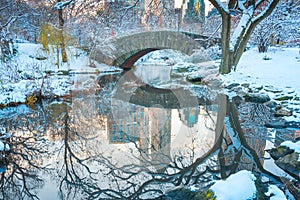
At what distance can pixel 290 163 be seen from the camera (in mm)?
3252

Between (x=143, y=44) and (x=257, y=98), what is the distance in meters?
7.64

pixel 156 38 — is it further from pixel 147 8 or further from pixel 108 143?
pixel 108 143

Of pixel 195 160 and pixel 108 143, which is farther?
pixel 108 143

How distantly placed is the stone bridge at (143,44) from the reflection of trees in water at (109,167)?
8.15 m

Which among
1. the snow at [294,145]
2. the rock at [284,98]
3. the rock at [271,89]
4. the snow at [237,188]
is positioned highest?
the rock at [271,89]

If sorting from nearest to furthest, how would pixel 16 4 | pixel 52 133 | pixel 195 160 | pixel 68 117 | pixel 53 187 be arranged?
pixel 53 187, pixel 195 160, pixel 52 133, pixel 68 117, pixel 16 4

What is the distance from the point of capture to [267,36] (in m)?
12.6

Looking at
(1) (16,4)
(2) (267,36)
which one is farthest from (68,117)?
(1) (16,4)

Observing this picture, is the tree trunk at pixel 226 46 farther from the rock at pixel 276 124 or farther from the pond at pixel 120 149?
the rock at pixel 276 124

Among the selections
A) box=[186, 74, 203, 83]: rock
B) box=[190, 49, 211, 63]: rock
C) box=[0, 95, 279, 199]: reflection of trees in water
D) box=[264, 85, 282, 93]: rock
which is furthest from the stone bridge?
box=[0, 95, 279, 199]: reflection of trees in water

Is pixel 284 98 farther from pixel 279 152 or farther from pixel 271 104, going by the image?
pixel 279 152

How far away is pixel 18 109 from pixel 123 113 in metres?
2.71

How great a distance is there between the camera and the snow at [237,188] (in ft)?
6.99

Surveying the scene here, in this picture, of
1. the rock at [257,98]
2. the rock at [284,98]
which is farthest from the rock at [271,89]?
the rock at [284,98]
